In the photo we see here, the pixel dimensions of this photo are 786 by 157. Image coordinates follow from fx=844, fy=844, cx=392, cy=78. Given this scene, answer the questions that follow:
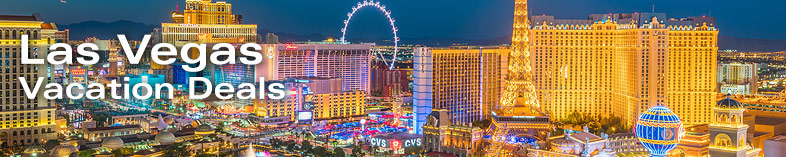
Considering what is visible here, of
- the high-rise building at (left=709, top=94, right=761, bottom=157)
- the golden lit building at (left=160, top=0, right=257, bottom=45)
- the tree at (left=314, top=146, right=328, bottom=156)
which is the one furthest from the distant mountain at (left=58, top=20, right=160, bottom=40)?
the high-rise building at (left=709, top=94, right=761, bottom=157)

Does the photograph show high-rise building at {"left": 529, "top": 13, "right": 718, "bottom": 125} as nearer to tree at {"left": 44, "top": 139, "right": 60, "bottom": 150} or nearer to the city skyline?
the city skyline

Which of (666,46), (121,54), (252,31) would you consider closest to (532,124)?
(666,46)

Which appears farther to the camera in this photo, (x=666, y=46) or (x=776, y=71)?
(x=776, y=71)

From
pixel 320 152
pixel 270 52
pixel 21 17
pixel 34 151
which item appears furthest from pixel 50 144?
pixel 270 52

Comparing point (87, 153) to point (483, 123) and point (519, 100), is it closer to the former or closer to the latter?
point (519, 100)

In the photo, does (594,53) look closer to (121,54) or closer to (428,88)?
(428,88)

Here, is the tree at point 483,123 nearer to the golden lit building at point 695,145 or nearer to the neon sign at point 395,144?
the neon sign at point 395,144
